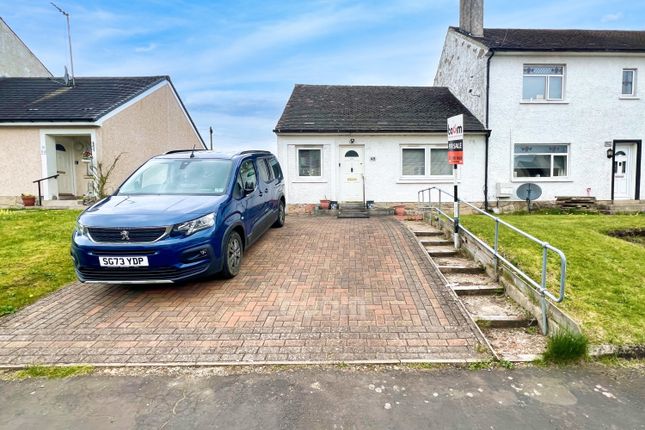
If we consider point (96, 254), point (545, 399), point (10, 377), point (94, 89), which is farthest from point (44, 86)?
point (545, 399)

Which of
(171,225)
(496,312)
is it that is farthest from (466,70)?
(171,225)

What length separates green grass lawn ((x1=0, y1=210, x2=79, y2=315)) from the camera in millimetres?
5477

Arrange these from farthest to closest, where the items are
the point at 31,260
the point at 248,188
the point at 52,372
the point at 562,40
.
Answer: the point at 562,40, the point at 248,188, the point at 31,260, the point at 52,372

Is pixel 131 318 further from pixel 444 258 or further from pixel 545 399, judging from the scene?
pixel 444 258

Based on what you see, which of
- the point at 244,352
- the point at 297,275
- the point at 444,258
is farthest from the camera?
the point at 444,258

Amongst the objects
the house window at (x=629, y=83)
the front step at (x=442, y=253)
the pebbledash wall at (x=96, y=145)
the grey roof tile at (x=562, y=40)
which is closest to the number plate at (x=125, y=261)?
the front step at (x=442, y=253)

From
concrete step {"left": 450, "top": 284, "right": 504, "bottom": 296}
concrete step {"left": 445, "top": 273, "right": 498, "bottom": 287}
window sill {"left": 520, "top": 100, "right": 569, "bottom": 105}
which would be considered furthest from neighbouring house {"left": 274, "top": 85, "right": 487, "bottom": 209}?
concrete step {"left": 450, "top": 284, "right": 504, "bottom": 296}

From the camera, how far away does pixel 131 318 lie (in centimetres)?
470

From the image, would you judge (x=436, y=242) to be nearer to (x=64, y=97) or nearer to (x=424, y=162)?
(x=424, y=162)

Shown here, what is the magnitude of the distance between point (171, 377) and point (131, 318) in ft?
4.94

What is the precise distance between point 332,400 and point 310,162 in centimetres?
1211

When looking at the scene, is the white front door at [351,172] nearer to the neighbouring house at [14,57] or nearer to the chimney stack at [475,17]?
the chimney stack at [475,17]

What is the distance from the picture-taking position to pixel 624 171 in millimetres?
15148

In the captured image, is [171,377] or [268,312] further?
[268,312]
